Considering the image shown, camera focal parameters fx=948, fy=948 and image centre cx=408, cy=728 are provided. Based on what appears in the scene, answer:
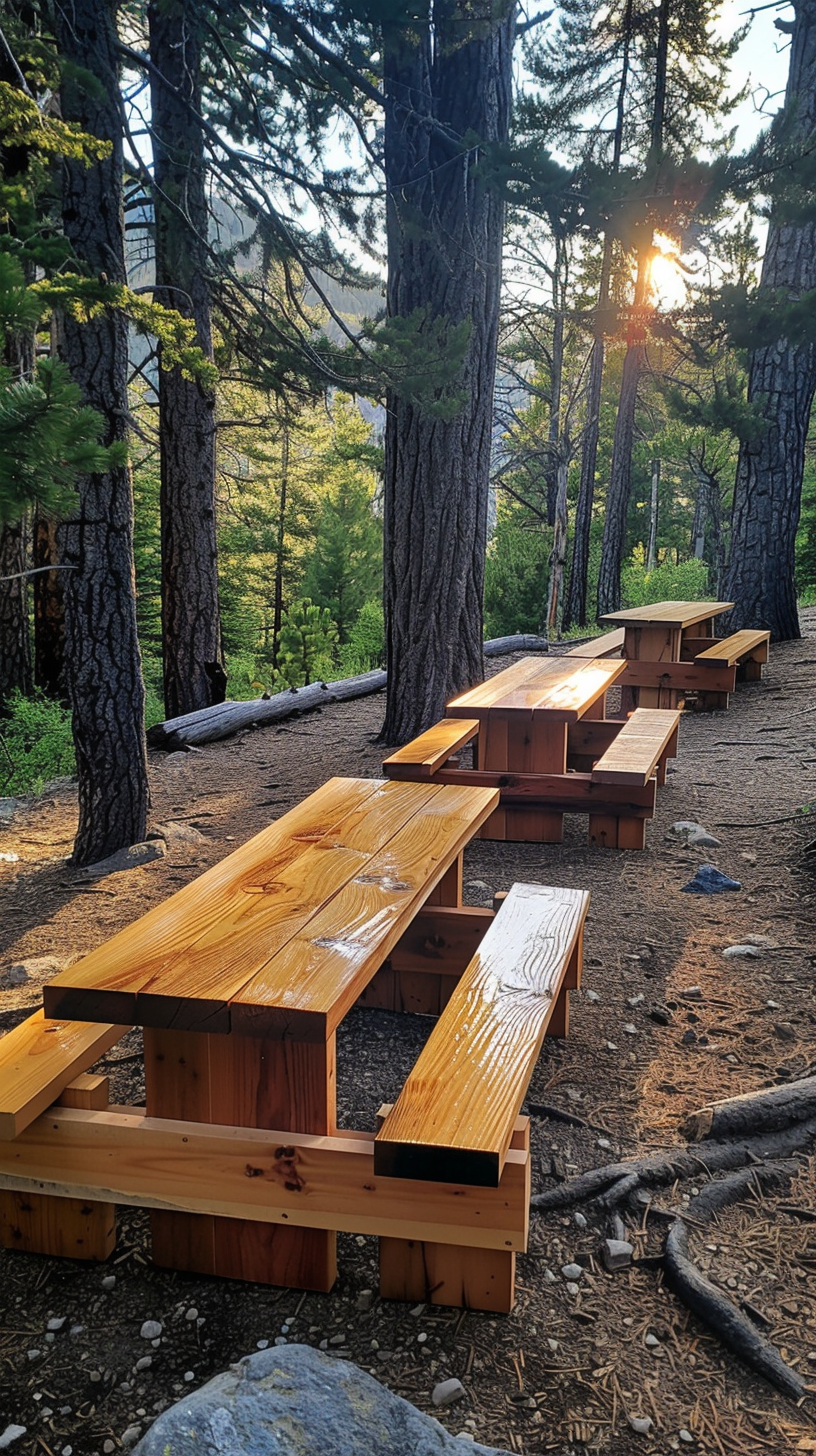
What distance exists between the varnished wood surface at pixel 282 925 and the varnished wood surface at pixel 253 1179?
1.08 feet

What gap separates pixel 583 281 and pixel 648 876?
806 inches

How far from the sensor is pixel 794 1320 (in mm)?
2027

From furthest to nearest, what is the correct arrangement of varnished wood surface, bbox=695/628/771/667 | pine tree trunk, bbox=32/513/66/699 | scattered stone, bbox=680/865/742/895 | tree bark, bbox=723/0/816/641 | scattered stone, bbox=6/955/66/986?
pine tree trunk, bbox=32/513/66/699 → tree bark, bbox=723/0/816/641 → varnished wood surface, bbox=695/628/771/667 → scattered stone, bbox=680/865/742/895 → scattered stone, bbox=6/955/66/986

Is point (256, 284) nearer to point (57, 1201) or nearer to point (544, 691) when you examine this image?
point (544, 691)

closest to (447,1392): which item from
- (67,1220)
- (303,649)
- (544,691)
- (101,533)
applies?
(67,1220)

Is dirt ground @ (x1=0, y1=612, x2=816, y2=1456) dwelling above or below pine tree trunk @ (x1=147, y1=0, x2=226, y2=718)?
below

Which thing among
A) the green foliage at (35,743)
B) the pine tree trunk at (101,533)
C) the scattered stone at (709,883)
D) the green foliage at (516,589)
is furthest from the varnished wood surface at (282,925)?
the green foliage at (516,589)

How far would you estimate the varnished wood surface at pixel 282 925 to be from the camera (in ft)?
6.48

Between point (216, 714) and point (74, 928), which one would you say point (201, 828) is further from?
point (216, 714)

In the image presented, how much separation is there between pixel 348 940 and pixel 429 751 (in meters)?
2.71

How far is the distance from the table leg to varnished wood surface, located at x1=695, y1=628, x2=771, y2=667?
6738 mm

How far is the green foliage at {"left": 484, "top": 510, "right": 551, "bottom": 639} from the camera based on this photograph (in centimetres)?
2577

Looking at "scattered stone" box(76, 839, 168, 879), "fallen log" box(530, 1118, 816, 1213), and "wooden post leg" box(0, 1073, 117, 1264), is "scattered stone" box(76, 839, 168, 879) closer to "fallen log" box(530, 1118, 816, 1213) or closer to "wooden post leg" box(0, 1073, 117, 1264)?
"wooden post leg" box(0, 1073, 117, 1264)

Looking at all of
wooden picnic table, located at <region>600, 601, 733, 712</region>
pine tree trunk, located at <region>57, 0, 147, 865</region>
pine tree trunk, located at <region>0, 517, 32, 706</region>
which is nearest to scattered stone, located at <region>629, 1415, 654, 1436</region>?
pine tree trunk, located at <region>57, 0, 147, 865</region>
